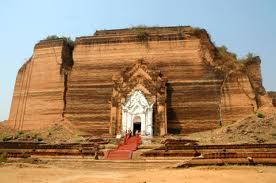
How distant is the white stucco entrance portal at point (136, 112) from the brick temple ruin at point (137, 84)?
76mm

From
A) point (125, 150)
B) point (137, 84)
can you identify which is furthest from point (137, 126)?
point (125, 150)

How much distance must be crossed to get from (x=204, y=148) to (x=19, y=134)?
52.6 feet

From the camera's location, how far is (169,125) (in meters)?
27.0

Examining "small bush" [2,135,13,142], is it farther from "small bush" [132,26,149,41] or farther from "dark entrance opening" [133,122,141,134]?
"small bush" [132,26,149,41]

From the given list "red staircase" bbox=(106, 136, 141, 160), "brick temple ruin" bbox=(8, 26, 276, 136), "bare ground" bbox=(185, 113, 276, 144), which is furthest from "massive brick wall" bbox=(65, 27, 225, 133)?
"red staircase" bbox=(106, 136, 141, 160)

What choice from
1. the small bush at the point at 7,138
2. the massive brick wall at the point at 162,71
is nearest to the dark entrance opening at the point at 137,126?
the massive brick wall at the point at 162,71

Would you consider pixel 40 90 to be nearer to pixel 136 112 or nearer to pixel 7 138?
pixel 7 138

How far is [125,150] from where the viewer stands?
1997 centimetres

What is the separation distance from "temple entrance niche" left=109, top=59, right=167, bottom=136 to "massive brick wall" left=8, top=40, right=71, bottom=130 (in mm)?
4891

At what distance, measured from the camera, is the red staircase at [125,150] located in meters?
18.5

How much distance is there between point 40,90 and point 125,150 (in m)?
13.3

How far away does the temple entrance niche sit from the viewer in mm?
26984

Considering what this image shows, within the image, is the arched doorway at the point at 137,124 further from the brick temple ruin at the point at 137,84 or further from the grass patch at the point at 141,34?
the grass patch at the point at 141,34

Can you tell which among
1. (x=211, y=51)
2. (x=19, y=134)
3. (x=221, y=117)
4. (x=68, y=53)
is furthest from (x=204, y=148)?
(x=68, y=53)
